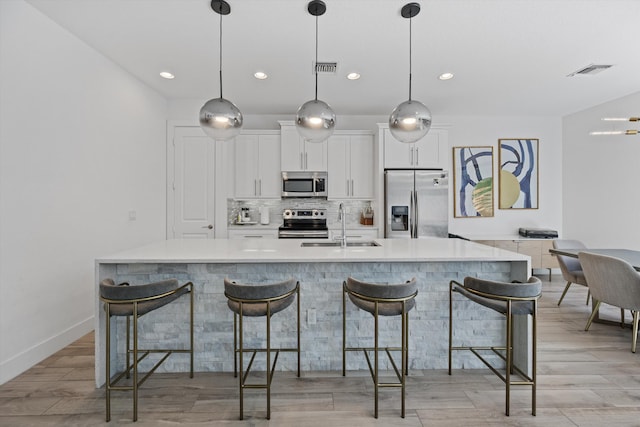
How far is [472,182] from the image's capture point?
543cm

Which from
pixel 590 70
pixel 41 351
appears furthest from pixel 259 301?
pixel 590 70

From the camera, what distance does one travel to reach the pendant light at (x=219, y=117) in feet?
7.72

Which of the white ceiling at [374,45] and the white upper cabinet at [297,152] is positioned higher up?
the white ceiling at [374,45]

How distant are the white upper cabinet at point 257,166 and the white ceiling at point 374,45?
25.6 inches

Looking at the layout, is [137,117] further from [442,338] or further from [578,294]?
[578,294]

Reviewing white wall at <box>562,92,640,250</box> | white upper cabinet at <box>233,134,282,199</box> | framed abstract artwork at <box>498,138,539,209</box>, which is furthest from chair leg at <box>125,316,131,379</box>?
white wall at <box>562,92,640,250</box>

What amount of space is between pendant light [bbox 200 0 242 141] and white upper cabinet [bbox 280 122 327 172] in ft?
8.13

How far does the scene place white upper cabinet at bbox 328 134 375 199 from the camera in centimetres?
502

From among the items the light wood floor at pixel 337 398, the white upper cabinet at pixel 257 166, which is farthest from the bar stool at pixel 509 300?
the white upper cabinet at pixel 257 166

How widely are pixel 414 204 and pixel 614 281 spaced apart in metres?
2.37

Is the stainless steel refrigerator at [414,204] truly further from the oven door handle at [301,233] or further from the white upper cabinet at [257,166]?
the white upper cabinet at [257,166]

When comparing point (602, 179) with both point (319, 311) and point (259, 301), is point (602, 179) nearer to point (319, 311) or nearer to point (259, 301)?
point (319, 311)

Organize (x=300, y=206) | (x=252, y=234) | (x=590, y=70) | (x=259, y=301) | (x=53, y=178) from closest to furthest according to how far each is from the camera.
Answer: (x=259, y=301), (x=53, y=178), (x=590, y=70), (x=252, y=234), (x=300, y=206)

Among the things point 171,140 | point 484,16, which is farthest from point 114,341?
point 484,16
